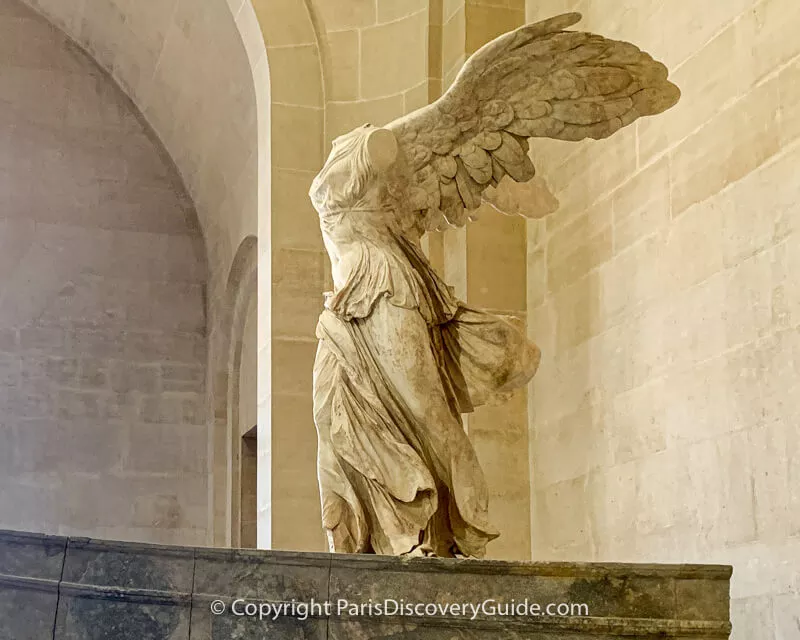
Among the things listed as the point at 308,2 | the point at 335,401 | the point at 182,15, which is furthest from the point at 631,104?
the point at 182,15

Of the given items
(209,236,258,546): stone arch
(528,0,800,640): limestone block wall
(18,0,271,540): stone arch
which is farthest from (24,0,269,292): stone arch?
(528,0,800,640): limestone block wall

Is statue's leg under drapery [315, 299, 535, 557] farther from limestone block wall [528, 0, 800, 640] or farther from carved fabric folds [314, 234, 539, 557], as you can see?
limestone block wall [528, 0, 800, 640]

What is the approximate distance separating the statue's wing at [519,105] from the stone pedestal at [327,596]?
4.35 ft

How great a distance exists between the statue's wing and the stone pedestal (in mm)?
1325

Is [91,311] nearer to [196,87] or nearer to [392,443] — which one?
[196,87]

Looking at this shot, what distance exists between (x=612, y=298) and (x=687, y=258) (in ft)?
2.18

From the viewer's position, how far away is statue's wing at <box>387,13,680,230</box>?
4.14m

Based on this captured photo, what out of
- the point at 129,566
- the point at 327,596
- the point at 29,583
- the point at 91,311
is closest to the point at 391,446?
the point at 327,596

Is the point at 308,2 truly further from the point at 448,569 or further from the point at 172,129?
the point at 448,569

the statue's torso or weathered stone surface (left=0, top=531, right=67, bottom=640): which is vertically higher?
the statue's torso

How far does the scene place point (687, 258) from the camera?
504 centimetres

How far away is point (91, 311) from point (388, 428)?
6.23 meters

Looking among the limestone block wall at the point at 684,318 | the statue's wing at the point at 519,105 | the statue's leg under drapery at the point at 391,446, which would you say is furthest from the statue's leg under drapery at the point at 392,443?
the limestone block wall at the point at 684,318

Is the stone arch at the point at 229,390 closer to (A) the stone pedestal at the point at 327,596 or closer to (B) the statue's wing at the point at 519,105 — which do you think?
(B) the statue's wing at the point at 519,105
